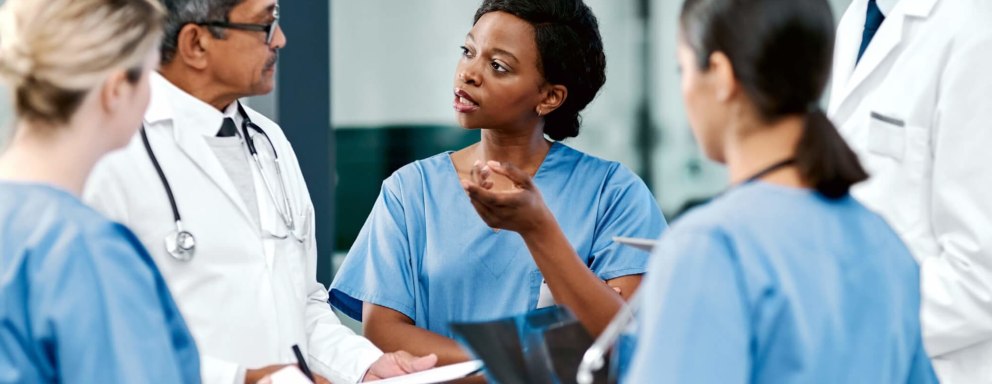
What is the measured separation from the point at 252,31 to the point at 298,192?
330 mm

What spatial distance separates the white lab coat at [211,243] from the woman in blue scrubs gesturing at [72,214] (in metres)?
0.41

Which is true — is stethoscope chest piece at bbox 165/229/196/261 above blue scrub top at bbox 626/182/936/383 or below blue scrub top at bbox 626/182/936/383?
below

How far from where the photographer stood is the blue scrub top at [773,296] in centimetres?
124

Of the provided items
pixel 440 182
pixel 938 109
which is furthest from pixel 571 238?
pixel 938 109

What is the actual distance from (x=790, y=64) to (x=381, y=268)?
48.0 inches

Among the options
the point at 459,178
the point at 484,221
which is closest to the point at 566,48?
the point at 459,178

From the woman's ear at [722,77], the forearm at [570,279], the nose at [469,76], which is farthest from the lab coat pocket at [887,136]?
the woman's ear at [722,77]

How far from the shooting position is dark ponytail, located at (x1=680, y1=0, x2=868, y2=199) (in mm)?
1323

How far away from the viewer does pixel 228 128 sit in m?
2.16

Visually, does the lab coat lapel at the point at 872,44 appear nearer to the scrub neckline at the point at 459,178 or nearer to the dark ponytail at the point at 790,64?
the scrub neckline at the point at 459,178

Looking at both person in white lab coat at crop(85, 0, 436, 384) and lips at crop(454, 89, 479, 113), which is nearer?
person in white lab coat at crop(85, 0, 436, 384)

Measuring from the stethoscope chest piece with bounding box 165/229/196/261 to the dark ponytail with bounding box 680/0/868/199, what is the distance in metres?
0.96

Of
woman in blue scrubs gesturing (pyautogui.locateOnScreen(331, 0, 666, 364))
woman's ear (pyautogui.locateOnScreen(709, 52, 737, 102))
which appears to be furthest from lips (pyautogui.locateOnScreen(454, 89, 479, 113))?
woman's ear (pyautogui.locateOnScreen(709, 52, 737, 102))

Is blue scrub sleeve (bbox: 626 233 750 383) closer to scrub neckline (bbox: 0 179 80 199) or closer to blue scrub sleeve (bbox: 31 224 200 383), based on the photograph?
blue scrub sleeve (bbox: 31 224 200 383)
